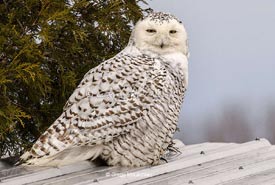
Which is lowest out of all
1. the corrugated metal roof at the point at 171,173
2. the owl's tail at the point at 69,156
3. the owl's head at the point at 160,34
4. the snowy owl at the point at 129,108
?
the corrugated metal roof at the point at 171,173

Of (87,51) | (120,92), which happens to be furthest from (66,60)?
(120,92)

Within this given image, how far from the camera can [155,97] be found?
330 cm

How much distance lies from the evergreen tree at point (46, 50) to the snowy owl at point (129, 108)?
0.51 m

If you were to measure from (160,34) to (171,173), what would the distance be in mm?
624

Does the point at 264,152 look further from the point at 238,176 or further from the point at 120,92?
the point at 120,92

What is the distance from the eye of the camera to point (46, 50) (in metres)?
4.14

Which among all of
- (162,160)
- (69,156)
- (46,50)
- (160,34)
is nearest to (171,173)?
(162,160)

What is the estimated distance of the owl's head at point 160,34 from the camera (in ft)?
11.2

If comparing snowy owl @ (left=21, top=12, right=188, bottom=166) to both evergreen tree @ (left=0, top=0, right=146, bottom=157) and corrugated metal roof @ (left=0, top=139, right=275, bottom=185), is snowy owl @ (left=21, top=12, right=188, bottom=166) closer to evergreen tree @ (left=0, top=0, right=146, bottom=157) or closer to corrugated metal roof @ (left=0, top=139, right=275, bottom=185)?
corrugated metal roof @ (left=0, top=139, right=275, bottom=185)

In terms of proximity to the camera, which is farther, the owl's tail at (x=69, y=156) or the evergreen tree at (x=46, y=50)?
the evergreen tree at (x=46, y=50)

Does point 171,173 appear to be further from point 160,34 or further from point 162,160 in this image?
point 160,34

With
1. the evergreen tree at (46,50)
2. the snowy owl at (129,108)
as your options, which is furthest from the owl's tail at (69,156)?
the evergreen tree at (46,50)

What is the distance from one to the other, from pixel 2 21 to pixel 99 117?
44.1 inches

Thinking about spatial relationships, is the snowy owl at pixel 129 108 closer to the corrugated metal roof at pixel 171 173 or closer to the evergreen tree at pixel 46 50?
the corrugated metal roof at pixel 171 173
